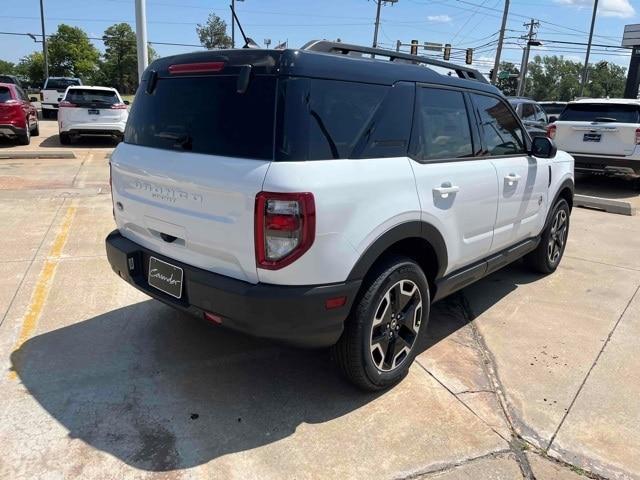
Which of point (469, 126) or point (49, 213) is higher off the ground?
point (469, 126)

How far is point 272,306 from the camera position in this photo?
8.57 ft

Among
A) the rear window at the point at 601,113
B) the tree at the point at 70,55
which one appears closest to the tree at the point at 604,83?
the tree at the point at 70,55

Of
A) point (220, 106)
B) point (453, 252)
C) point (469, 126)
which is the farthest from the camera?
point (469, 126)

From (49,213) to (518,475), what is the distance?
263 inches

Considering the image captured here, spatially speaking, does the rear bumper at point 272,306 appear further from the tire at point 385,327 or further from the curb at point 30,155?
the curb at point 30,155

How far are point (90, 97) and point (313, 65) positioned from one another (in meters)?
12.9

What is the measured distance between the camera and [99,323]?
4047 millimetres

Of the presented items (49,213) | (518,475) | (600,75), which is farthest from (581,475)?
(600,75)

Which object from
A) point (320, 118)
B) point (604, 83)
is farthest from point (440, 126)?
point (604, 83)

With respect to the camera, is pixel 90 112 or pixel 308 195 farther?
pixel 90 112

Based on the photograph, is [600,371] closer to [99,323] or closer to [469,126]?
[469,126]

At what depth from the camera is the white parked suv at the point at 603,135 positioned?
10.1 meters

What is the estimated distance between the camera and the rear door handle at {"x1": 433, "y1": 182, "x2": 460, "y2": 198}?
3.30 meters

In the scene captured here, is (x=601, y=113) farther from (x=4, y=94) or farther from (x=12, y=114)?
(x=4, y=94)
